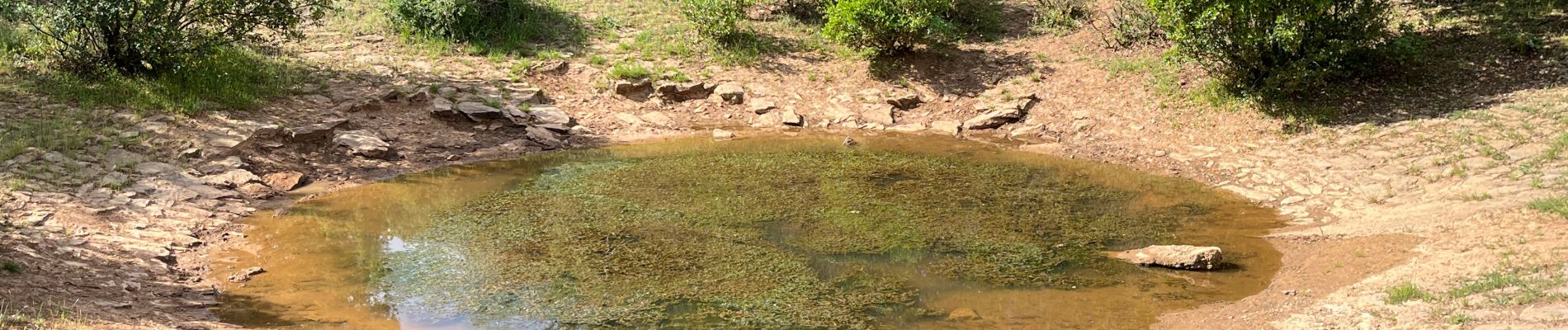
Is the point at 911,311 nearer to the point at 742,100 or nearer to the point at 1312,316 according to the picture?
the point at 1312,316

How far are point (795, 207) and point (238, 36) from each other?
25.6ft

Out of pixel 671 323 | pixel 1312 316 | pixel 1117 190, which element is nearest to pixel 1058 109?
pixel 1117 190

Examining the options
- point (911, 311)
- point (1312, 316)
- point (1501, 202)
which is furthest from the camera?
point (1501, 202)

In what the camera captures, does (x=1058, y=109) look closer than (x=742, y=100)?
Yes

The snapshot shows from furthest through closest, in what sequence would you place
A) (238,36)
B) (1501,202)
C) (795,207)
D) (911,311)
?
(238,36) < (795,207) < (1501,202) < (911,311)

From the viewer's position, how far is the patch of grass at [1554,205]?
29.1 feet

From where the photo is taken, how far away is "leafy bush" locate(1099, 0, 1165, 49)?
1705cm

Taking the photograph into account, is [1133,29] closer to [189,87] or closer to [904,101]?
[904,101]

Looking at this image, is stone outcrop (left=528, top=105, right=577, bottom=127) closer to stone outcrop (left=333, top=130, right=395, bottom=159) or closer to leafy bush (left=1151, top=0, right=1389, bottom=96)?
stone outcrop (left=333, top=130, right=395, bottom=159)

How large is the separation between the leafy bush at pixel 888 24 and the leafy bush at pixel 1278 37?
3.63 m

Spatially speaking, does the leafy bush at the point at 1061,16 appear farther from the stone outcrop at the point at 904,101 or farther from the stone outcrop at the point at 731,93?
the stone outcrop at the point at 731,93

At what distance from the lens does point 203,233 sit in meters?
9.98

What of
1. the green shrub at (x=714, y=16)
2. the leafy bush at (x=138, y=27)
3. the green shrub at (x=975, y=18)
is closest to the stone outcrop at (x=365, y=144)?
the leafy bush at (x=138, y=27)

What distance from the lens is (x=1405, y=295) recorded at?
746cm
